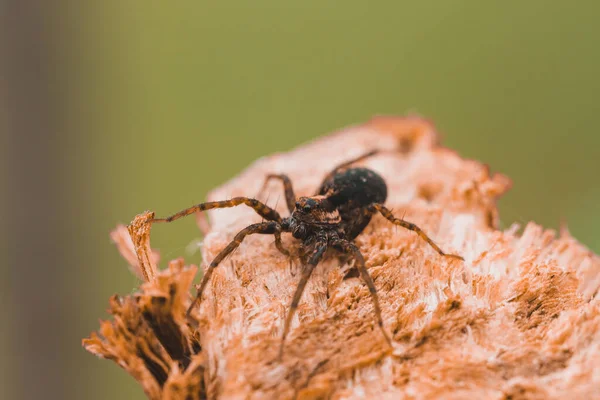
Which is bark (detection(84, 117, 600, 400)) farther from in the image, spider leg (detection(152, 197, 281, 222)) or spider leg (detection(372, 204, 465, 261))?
spider leg (detection(152, 197, 281, 222))

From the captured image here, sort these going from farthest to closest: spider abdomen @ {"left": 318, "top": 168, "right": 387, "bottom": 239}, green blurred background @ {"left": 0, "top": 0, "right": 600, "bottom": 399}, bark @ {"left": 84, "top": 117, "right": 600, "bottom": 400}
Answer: green blurred background @ {"left": 0, "top": 0, "right": 600, "bottom": 399} < spider abdomen @ {"left": 318, "top": 168, "right": 387, "bottom": 239} < bark @ {"left": 84, "top": 117, "right": 600, "bottom": 400}

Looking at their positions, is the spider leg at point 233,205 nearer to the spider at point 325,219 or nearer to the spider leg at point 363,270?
the spider at point 325,219

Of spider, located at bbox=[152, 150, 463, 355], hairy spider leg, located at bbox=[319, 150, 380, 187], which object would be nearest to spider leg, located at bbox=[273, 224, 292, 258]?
spider, located at bbox=[152, 150, 463, 355]

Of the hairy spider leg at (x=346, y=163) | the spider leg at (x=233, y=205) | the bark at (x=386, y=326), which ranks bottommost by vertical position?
the bark at (x=386, y=326)

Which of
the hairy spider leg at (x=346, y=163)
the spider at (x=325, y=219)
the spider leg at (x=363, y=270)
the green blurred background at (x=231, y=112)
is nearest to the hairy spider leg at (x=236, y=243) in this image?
the spider at (x=325, y=219)

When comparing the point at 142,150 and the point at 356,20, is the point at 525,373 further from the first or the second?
the point at 356,20

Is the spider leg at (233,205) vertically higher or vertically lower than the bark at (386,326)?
higher

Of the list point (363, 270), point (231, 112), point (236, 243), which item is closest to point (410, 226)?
point (363, 270)
